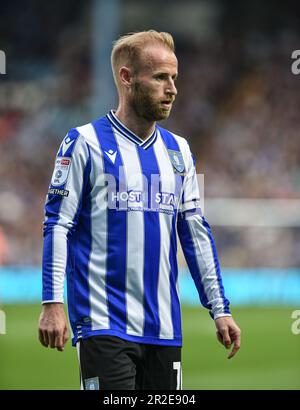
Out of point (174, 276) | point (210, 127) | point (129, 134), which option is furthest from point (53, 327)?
point (210, 127)

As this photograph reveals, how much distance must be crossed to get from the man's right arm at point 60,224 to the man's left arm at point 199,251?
0.51m

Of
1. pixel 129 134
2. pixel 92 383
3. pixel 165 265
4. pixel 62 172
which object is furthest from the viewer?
pixel 129 134

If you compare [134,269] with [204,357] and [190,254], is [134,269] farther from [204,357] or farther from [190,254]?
[204,357]

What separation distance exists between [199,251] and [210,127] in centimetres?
1568

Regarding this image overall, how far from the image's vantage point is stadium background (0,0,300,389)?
13004mm

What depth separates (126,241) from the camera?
453 centimetres

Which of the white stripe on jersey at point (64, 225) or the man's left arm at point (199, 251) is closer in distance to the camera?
the white stripe on jersey at point (64, 225)

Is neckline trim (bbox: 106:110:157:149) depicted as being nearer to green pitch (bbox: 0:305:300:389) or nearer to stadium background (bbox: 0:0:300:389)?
green pitch (bbox: 0:305:300:389)

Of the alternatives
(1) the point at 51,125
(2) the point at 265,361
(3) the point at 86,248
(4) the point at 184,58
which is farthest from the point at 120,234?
(4) the point at 184,58

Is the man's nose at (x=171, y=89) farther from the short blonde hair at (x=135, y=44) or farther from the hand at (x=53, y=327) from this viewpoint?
the hand at (x=53, y=327)

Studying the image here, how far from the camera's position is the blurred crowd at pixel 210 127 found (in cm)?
1708

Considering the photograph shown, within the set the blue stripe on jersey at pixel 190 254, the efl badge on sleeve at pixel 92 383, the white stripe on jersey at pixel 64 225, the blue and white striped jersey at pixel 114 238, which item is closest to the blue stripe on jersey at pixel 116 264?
the blue and white striped jersey at pixel 114 238

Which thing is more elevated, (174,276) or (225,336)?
(174,276)

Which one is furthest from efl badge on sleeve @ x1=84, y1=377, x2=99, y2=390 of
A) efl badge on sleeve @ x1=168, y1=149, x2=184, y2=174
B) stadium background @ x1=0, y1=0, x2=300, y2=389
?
stadium background @ x1=0, y1=0, x2=300, y2=389
